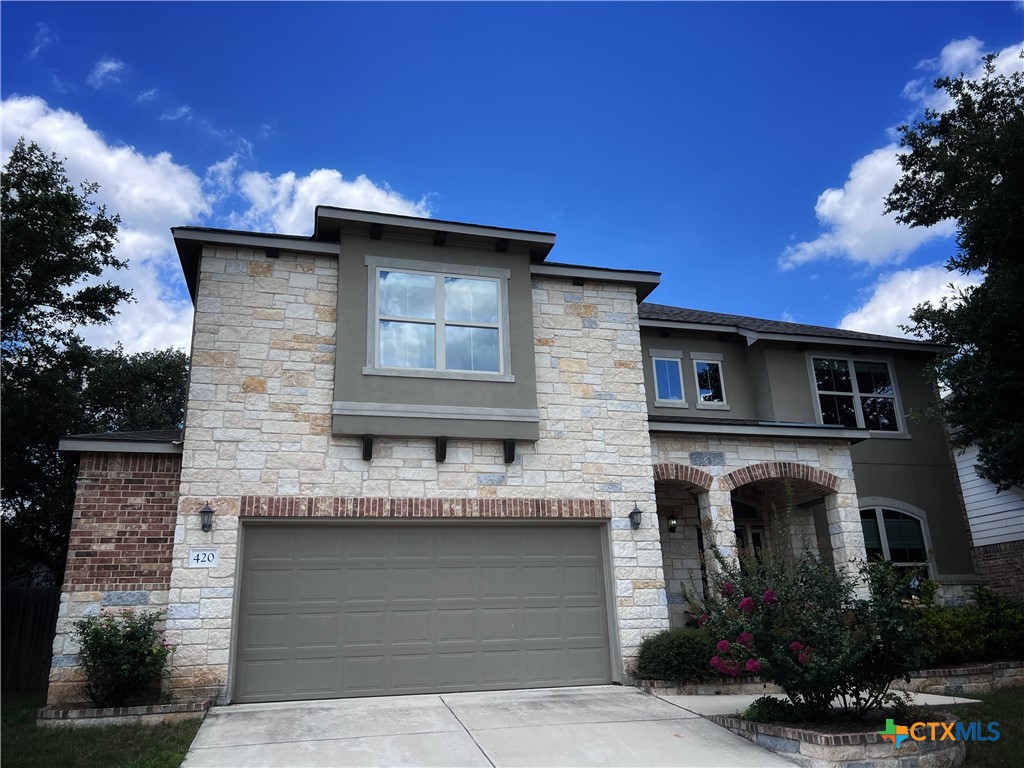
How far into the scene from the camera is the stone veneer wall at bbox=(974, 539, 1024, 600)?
1448 centimetres

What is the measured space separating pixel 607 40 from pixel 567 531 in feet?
28.3

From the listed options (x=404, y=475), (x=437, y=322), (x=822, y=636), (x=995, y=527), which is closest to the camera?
(x=822, y=636)

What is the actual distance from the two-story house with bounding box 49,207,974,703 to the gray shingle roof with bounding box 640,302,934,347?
3.44m

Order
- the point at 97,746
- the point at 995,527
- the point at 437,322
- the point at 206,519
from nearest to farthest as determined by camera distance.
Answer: the point at 97,746 → the point at 206,519 → the point at 437,322 → the point at 995,527

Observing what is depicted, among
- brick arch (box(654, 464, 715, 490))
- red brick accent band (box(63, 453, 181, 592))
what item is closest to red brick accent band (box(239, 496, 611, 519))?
red brick accent band (box(63, 453, 181, 592))

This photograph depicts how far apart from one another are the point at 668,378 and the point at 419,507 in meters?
7.13

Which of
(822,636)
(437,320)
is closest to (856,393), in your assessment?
(437,320)

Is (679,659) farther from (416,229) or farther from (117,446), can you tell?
(117,446)

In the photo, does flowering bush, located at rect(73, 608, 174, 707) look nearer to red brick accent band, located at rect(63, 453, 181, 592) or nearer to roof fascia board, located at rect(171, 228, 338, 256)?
red brick accent band, located at rect(63, 453, 181, 592)

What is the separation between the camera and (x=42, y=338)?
1536 cm

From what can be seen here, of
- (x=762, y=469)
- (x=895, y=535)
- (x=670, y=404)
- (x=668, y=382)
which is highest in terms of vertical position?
(x=668, y=382)

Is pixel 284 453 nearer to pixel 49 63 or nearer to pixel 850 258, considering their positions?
pixel 49 63

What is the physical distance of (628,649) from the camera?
10133mm

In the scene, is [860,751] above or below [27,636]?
below
